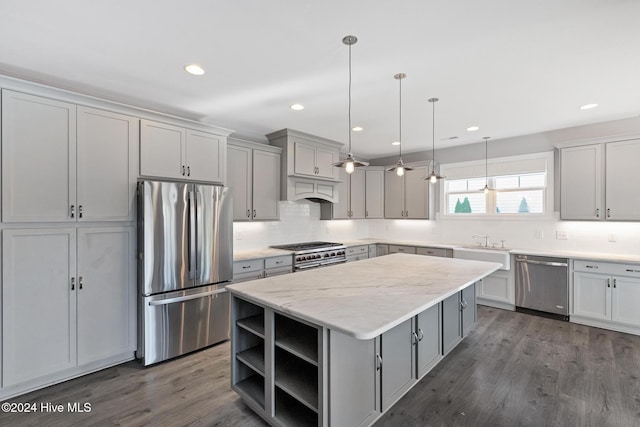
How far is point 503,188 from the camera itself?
4879 millimetres

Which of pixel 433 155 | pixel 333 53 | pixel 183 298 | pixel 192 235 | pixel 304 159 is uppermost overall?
pixel 333 53

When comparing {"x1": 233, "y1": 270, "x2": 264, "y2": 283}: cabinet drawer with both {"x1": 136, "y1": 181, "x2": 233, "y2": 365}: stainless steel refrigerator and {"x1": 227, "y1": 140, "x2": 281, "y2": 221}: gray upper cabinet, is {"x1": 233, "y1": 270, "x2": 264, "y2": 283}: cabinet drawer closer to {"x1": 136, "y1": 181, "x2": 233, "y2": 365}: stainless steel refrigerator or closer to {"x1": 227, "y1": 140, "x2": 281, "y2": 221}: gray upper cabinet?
{"x1": 136, "y1": 181, "x2": 233, "y2": 365}: stainless steel refrigerator

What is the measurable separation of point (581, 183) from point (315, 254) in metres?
3.69

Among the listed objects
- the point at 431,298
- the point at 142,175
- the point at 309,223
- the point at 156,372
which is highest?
the point at 142,175

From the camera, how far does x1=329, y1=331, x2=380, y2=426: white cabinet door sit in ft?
5.39

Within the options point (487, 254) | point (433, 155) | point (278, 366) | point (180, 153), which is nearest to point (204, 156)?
point (180, 153)

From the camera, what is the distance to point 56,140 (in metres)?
2.50

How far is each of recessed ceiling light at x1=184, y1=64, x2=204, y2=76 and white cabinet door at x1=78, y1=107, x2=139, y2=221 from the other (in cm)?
86

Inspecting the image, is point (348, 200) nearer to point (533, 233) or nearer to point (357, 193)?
point (357, 193)

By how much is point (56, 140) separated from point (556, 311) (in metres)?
5.86

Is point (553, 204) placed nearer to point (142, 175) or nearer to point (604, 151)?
point (604, 151)

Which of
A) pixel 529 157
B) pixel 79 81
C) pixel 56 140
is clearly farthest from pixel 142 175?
pixel 529 157

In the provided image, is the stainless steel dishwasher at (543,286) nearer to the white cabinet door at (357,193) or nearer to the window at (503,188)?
the window at (503,188)

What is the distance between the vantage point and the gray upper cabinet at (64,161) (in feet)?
7.61
